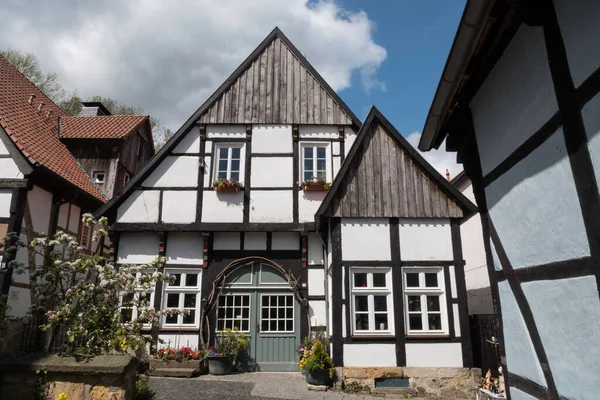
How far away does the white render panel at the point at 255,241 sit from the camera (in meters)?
12.0

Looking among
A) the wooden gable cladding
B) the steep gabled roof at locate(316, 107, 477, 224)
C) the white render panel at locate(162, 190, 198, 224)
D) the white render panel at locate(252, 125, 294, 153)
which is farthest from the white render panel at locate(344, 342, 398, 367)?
the wooden gable cladding

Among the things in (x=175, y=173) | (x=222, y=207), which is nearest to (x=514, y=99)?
(x=222, y=207)

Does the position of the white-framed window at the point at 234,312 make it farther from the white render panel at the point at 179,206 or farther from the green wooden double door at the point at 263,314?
the white render panel at the point at 179,206

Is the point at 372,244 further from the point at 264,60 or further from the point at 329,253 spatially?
the point at 264,60

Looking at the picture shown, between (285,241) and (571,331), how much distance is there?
9355 mm

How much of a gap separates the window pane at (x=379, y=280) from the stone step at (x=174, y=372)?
4.82 m

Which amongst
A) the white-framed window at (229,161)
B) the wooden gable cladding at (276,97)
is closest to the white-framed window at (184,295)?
the white-framed window at (229,161)

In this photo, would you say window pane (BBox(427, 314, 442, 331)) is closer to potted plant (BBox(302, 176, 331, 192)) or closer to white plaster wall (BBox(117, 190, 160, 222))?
potted plant (BBox(302, 176, 331, 192))

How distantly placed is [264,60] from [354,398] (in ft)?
32.5

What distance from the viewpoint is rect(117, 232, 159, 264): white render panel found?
11.8 m

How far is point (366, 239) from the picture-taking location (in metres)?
10.0

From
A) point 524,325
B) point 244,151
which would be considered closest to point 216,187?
point 244,151

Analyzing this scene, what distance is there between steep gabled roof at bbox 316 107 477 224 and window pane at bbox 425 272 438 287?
4.47 ft

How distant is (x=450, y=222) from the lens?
10297 mm
